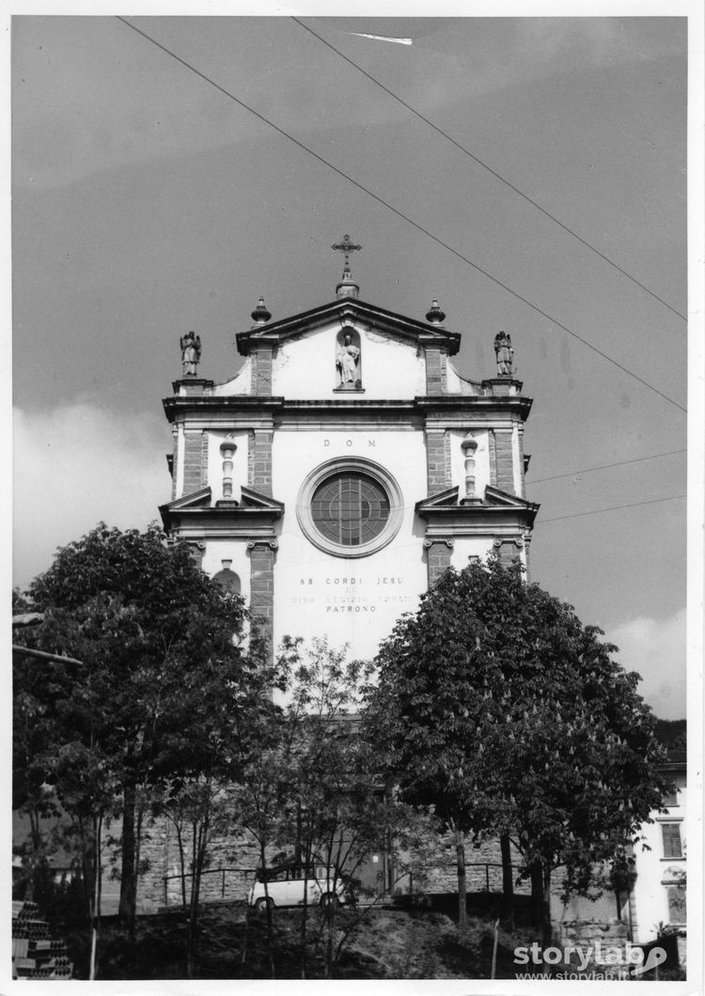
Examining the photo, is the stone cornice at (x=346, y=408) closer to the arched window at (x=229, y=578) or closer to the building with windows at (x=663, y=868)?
the arched window at (x=229, y=578)

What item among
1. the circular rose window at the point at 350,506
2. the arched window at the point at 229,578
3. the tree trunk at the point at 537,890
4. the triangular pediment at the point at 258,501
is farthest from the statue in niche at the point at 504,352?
the tree trunk at the point at 537,890

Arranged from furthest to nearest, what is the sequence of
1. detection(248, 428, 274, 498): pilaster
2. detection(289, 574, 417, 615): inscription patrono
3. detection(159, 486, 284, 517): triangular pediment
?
detection(248, 428, 274, 498): pilaster → detection(159, 486, 284, 517): triangular pediment → detection(289, 574, 417, 615): inscription patrono

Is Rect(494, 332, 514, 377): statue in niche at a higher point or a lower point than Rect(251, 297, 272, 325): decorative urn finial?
lower

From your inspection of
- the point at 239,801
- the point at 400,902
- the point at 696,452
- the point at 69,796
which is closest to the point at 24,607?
the point at 69,796

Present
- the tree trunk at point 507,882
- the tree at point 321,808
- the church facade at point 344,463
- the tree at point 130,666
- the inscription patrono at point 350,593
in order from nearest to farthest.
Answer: the tree at point 130,666, the tree at point 321,808, the tree trunk at point 507,882, the inscription patrono at point 350,593, the church facade at point 344,463

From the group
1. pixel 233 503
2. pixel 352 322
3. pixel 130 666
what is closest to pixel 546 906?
pixel 130 666

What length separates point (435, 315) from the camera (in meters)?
30.8

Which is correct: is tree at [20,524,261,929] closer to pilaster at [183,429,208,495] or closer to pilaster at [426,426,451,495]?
pilaster at [183,429,208,495]

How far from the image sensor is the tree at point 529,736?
2488cm

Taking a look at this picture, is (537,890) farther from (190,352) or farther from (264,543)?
(190,352)

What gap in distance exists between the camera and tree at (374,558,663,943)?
24.9m


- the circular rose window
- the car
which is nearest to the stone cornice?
the circular rose window

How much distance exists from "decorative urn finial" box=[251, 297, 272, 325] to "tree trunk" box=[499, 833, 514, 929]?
1158 cm

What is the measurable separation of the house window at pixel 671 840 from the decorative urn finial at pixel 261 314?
42.1 feet
